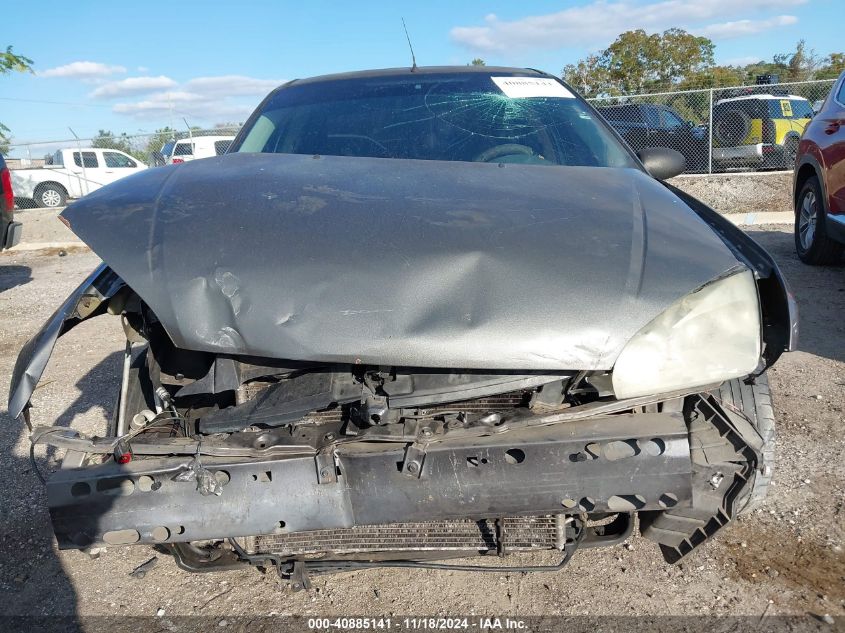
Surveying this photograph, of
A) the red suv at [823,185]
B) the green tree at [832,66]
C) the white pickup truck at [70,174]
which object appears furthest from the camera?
the green tree at [832,66]

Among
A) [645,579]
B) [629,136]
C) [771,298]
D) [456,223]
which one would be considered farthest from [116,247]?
[629,136]

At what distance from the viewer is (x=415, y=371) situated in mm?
1957

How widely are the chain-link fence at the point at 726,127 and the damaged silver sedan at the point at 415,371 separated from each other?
35.4 ft

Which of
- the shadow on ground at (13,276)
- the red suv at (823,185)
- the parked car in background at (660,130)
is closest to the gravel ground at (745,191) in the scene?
the parked car in background at (660,130)

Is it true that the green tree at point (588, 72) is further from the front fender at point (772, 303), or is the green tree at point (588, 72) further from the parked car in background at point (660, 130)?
the front fender at point (772, 303)

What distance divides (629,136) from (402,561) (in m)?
12.0

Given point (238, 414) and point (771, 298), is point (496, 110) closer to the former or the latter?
point (771, 298)

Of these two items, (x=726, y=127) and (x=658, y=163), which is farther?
(x=726, y=127)

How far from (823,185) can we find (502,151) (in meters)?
4.10

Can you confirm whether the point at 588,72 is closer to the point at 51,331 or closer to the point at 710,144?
the point at 710,144

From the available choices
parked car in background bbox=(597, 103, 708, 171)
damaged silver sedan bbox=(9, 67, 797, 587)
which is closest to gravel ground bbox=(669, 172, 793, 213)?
parked car in background bbox=(597, 103, 708, 171)

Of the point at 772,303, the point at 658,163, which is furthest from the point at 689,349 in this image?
the point at 658,163

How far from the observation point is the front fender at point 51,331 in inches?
77.9

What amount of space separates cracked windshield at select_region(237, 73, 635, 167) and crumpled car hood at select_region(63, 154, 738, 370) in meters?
0.79
